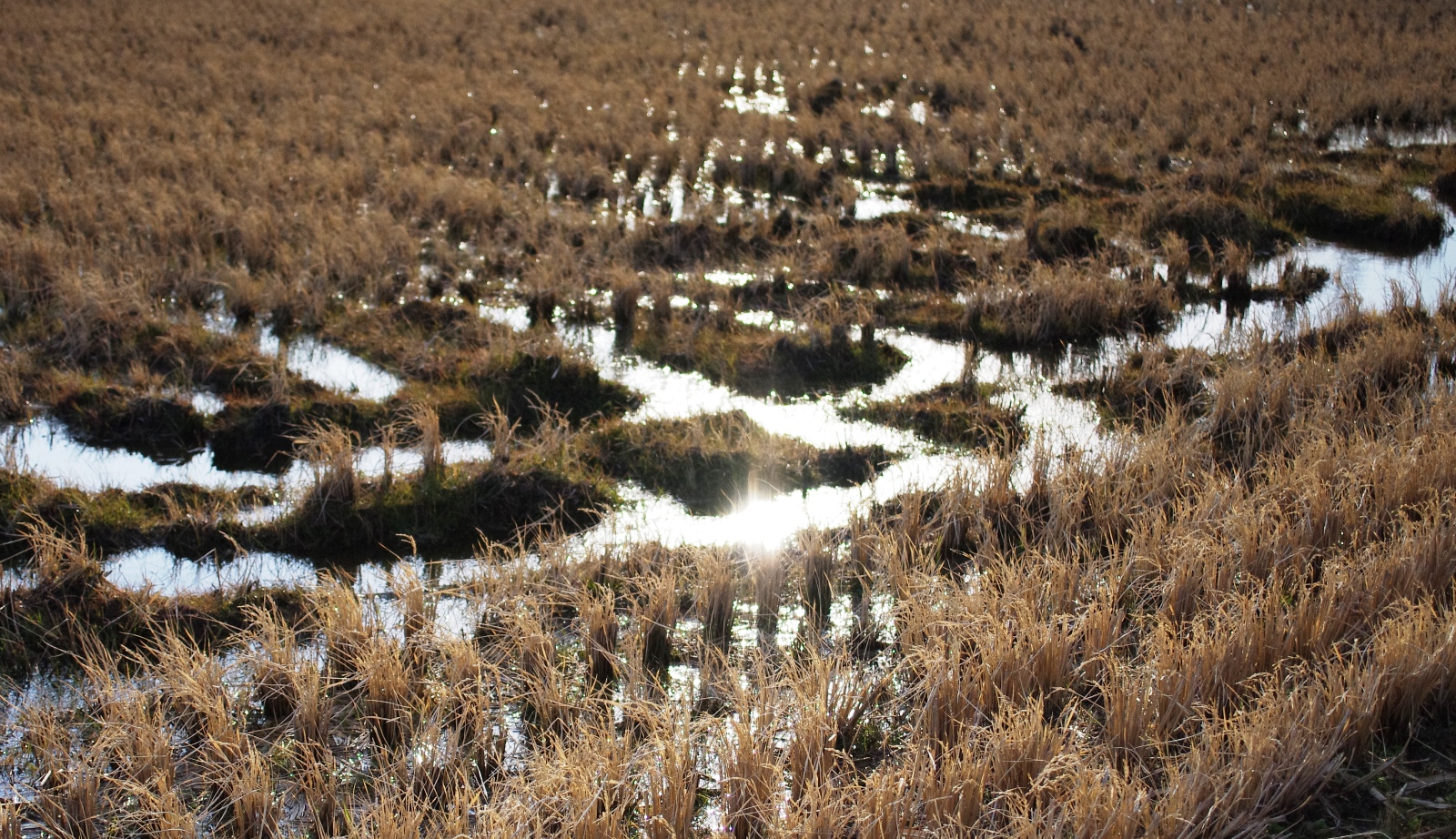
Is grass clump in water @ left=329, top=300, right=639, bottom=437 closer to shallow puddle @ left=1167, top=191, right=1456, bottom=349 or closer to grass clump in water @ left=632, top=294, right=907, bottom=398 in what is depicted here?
grass clump in water @ left=632, top=294, right=907, bottom=398

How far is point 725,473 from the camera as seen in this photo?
22.0 feet

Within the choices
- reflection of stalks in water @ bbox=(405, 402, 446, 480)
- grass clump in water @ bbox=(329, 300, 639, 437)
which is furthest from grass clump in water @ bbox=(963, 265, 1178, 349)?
reflection of stalks in water @ bbox=(405, 402, 446, 480)

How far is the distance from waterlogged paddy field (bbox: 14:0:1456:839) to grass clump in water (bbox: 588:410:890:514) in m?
0.04

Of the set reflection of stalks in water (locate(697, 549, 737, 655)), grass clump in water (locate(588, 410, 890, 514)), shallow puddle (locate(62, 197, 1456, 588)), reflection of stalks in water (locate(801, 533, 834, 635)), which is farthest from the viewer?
grass clump in water (locate(588, 410, 890, 514))

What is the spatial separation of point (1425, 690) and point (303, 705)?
4.26m

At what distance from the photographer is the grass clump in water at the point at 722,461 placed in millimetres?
6605

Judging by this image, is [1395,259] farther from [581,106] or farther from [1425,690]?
[581,106]

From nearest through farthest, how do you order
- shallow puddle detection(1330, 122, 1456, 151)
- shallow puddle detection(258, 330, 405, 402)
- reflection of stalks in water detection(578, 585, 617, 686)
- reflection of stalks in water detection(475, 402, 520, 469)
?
reflection of stalks in water detection(578, 585, 617, 686) < reflection of stalks in water detection(475, 402, 520, 469) < shallow puddle detection(258, 330, 405, 402) < shallow puddle detection(1330, 122, 1456, 151)

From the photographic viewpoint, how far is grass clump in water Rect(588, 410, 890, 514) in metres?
6.61

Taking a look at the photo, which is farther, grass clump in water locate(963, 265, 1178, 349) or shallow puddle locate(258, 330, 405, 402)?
grass clump in water locate(963, 265, 1178, 349)

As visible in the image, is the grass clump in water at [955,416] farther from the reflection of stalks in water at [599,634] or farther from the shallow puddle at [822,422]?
the reflection of stalks in water at [599,634]

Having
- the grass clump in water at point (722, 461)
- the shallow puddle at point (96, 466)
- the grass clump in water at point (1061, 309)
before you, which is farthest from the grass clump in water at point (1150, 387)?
the shallow puddle at point (96, 466)

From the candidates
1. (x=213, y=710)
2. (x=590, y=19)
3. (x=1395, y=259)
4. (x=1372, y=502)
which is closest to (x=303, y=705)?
(x=213, y=710)

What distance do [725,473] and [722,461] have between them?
96 millimetres
